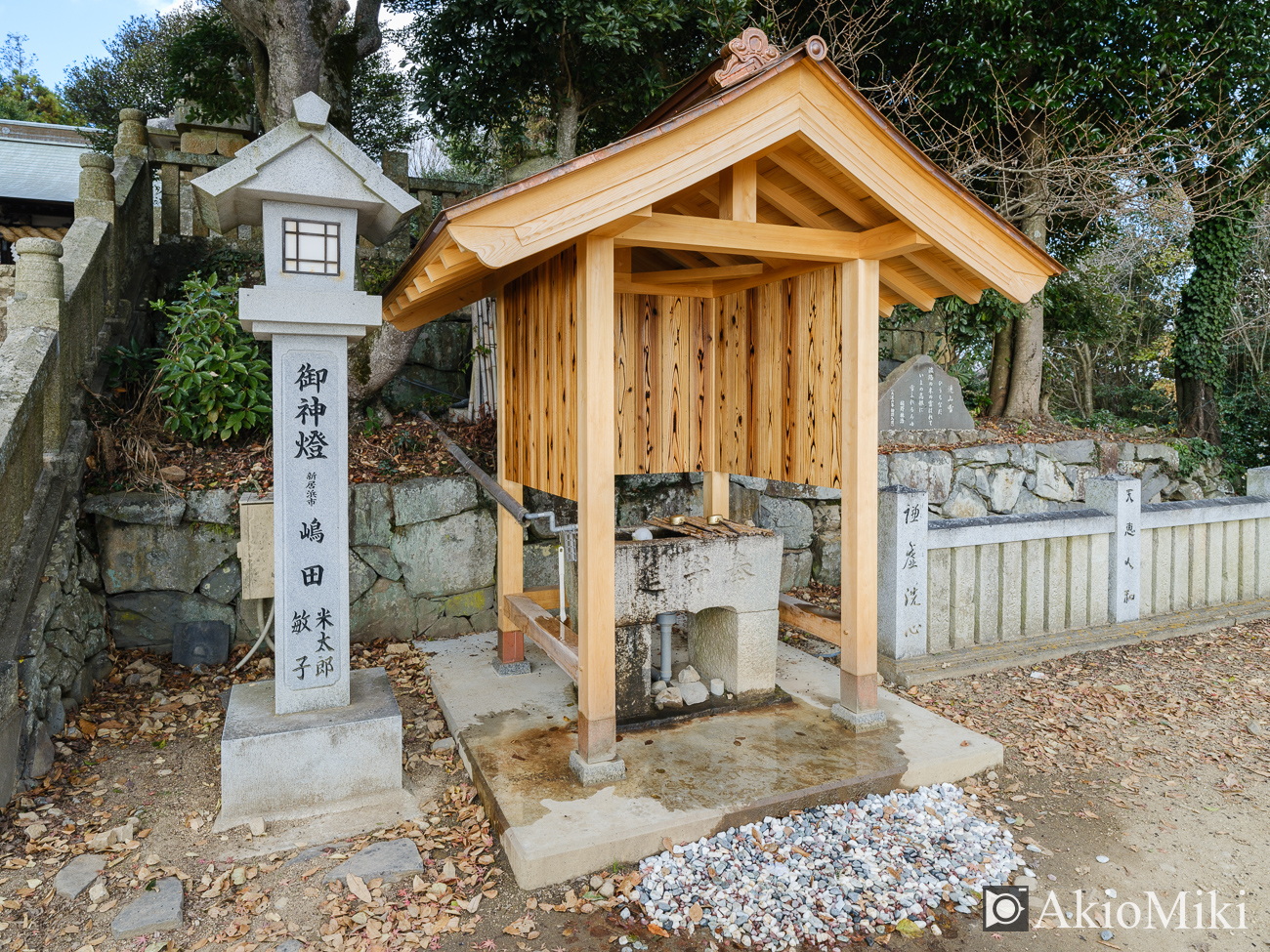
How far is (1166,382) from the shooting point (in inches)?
639

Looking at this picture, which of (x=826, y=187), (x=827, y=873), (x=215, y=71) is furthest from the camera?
(x=215, y=71)

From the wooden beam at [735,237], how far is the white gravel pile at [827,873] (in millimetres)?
2931

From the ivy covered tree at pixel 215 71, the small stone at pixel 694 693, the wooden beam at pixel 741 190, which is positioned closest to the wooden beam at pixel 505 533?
the small stone at pixel 694 693

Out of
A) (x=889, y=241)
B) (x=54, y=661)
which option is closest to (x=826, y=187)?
(x=889, y=241)

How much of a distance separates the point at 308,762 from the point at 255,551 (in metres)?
1.87

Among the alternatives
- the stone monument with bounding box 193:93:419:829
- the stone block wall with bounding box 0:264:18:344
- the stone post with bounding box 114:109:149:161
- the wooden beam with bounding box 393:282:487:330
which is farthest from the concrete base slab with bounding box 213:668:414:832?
the stone post with bounding box 114:109:149:161

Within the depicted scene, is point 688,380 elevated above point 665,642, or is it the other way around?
point 688,380

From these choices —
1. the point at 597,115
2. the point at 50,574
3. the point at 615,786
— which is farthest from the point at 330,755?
the point at 597,115

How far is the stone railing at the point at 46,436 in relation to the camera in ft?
13.2

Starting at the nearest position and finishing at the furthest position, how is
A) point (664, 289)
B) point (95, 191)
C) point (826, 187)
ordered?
point (826, 187) → point (664, 289) → point (95, 191)

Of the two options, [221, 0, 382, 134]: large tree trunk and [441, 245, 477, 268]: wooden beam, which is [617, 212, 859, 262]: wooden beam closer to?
[441, 245, 477, 268]: wooden beam

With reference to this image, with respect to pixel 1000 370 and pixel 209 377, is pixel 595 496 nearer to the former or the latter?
pixel 209 377

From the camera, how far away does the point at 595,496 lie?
3.77 metres

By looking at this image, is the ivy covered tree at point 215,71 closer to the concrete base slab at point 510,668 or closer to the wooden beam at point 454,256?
the wooden beam at point 454,256
